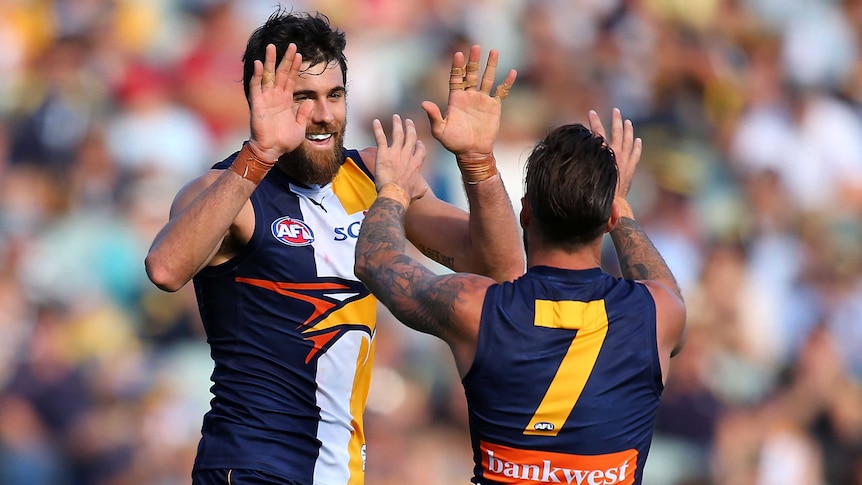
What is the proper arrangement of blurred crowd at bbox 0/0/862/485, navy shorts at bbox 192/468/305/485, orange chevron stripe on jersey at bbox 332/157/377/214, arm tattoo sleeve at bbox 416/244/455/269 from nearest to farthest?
navy shorts at bbox 192/468/305/485
orange chevron stripe on jersey at bbox 332/157/377/214
arm tattoo sleeve at bbox 416/244/455/269
blurred crowd at bbox 0/0/862/485

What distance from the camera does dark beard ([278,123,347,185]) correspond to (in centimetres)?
455

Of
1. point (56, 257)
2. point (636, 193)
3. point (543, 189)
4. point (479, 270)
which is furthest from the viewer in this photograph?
point (636, 193)

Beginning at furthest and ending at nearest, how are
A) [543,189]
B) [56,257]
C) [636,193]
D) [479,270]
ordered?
[636,193], [56,257], [479,270], [543,189]

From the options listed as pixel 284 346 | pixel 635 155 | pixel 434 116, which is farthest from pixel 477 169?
pixel 284 346

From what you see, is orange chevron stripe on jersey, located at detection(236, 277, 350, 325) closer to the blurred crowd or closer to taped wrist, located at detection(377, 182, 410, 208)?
taped wrist, located at detection(377, 182, 410, 208)

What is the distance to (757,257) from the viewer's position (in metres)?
9.17

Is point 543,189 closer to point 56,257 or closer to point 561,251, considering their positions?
point 561,251

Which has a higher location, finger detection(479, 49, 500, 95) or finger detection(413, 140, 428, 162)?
finger detection(479, 49, 500, 95)

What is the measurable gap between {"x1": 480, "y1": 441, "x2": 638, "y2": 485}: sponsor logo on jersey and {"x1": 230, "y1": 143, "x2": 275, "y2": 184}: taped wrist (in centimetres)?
134

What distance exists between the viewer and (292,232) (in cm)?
443

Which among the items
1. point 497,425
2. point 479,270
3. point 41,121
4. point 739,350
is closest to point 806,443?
point 739,350

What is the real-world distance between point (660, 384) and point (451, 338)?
0.72 meters

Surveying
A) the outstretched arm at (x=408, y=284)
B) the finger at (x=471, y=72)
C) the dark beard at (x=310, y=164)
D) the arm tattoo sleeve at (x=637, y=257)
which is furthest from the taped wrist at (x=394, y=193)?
the arm tattoo sleeve at (x=637, y=257)

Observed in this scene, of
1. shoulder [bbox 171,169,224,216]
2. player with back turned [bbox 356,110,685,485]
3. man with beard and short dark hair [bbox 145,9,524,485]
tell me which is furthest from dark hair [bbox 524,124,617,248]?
shoulder [bbox 171,169,224,216]
